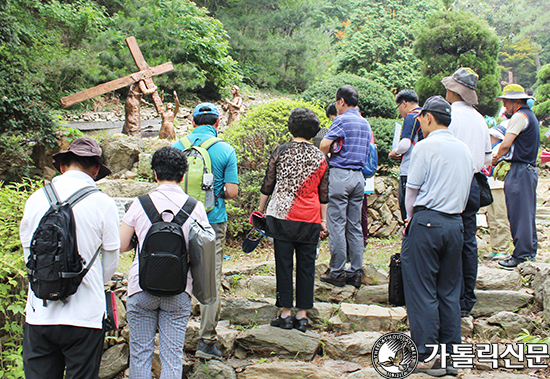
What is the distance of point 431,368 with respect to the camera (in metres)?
2.95

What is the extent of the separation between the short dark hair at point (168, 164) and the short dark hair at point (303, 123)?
1.32 m

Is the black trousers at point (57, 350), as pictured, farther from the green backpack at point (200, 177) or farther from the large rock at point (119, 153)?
the large rock at point (119, 153)

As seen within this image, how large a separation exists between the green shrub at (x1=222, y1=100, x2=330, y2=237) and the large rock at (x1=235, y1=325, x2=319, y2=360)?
9.95ft

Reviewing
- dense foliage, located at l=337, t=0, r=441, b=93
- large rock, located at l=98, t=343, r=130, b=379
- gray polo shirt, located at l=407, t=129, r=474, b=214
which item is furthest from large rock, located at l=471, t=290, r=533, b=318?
dense foliage, located at l=337, t=0, r=441, b=93

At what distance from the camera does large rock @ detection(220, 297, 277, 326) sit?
4133 mm

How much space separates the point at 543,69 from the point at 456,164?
55.6 feet

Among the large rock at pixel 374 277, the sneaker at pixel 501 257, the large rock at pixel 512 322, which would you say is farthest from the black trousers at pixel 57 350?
the sneaker at pixel 501 257

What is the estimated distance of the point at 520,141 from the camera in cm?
457

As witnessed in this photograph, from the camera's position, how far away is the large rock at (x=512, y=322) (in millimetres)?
3709

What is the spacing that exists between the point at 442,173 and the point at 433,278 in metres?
0.77

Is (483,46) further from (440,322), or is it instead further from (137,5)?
(137,5)

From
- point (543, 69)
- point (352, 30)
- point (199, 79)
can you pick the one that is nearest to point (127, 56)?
point (199, 79)

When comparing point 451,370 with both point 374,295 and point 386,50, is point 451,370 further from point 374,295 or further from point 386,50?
point 386,50

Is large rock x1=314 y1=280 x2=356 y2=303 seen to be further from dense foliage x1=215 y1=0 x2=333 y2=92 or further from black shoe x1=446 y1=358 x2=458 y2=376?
dense foliage x1=215 y1=0 x2=333 y2=92
